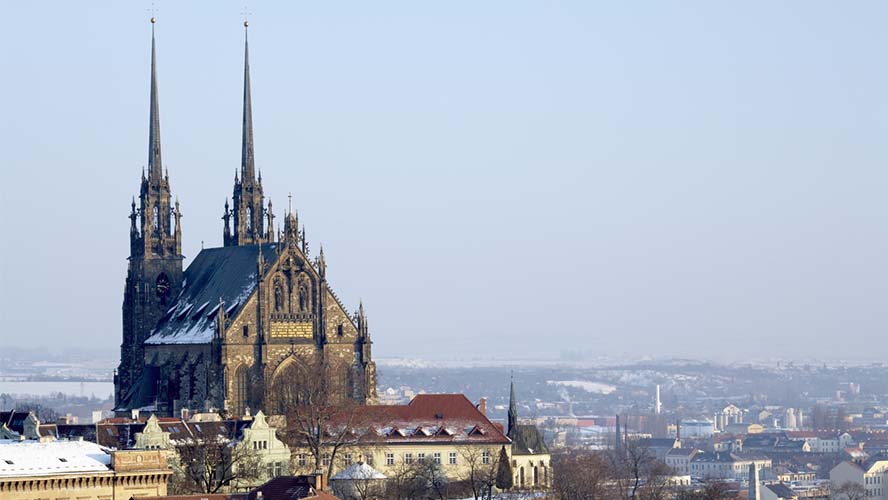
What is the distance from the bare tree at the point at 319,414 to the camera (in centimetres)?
15825

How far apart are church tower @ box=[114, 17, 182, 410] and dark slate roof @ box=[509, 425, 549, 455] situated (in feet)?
98.1

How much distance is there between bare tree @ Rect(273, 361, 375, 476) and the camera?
158250mm

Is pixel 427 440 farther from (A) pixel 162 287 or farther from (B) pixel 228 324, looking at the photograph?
(A) pixel 162 287

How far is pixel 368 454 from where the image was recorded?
527 ft

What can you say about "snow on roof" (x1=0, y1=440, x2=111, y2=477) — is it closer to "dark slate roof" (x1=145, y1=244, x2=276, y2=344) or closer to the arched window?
the arched window

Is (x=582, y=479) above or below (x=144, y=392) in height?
below

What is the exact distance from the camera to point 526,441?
553 feet

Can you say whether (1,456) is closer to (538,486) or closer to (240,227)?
(538,486)

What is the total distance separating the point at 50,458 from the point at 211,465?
72.8 feet

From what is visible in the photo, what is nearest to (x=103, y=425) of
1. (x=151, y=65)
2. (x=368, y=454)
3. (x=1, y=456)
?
(x=368, y=454)

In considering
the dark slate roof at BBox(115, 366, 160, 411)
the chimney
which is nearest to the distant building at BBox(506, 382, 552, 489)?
the dark slate roof at BBox(115, 366, 160, 411)

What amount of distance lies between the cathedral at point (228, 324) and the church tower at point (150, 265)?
71mm

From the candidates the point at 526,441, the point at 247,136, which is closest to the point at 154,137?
the point at 247,136

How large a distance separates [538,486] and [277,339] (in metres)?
22.8
